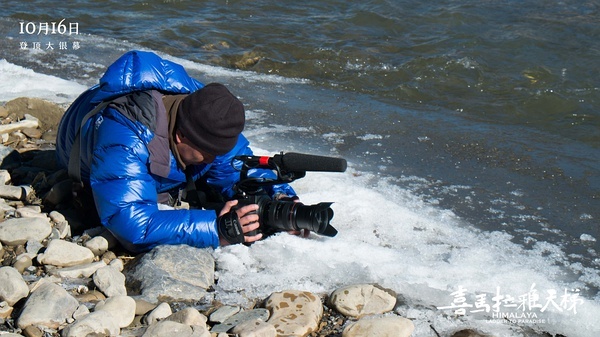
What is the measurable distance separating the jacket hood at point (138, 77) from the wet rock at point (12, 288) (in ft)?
3.53

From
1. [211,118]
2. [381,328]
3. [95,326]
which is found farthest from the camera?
[211,118]

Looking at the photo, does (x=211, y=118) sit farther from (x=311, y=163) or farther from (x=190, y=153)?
(x=311, y=163)

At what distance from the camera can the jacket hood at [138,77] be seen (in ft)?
13.1

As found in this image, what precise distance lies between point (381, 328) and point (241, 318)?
0.65 metres

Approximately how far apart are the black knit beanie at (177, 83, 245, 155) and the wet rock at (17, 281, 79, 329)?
3.24ft

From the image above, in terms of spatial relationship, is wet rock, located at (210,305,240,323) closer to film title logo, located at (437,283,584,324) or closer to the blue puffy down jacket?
the blue puffy down jacket

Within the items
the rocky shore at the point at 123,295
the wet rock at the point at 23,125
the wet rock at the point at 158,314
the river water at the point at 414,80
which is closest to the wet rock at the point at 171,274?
the rocky shore at the point at 123,295

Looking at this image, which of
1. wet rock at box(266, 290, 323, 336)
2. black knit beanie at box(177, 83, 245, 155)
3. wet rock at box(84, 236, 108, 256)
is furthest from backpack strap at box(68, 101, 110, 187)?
wet rock at box(266, 290, 323, 336)

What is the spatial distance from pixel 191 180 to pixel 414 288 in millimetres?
1428

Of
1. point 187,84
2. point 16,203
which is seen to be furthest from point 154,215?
point 16,203

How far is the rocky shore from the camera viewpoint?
3.28 m

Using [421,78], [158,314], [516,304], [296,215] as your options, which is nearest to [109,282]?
[158,314]

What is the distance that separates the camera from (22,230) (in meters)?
4.00

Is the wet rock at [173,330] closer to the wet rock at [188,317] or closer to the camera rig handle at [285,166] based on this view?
the wet rock at [188,317]
